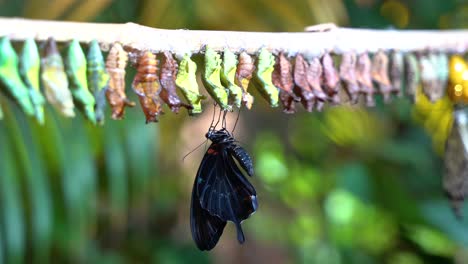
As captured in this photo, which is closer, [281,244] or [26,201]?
[26,201]

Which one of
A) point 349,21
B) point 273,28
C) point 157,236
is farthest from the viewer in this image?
point 157,236

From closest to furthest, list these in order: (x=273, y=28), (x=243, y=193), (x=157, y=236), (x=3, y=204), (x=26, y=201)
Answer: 1. (x=243, y=193)
2. (x=3, y=204)
3. (x=26, y=201)
4. (x=273, y=28)
5. (x=157, y=236)

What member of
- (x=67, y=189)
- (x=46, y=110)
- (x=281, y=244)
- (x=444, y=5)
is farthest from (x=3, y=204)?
(x=444, y=5)

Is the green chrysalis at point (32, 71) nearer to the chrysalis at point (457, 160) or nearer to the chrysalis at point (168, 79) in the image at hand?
the chrysalis at point (168, 79)

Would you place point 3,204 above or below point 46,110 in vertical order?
below

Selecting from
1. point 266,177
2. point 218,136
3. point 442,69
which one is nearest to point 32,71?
point 218,136

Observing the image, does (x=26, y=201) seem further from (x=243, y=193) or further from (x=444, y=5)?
(x=444, y=5)

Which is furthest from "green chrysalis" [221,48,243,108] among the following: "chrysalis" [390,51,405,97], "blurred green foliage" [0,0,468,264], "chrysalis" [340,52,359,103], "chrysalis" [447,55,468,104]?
"blurred green foliage" [0,0,468,264]

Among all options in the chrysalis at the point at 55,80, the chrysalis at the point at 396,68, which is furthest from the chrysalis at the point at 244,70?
the chrysalis at the point at 396,68
